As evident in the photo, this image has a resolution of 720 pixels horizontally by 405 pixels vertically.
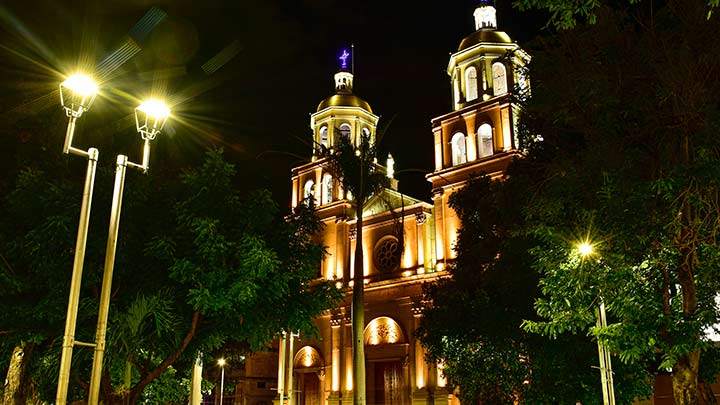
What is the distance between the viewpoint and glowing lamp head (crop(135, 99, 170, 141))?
9.54m

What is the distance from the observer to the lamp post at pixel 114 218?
8203 millimetres

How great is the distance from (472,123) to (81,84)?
84.9 feet

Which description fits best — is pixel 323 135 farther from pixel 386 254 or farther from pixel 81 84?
pixel 81 84

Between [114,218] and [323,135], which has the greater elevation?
[323,135]

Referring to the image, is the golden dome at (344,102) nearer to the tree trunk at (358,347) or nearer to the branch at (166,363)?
the tree trunk at (358,347)

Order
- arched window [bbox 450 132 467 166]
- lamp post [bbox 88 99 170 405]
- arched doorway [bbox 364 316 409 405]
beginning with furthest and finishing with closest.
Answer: arched window [bbox 450 132 467 166]
arched doorway [bbox 364 316 409 405]
lamp post [bbox 88 99 170 405]

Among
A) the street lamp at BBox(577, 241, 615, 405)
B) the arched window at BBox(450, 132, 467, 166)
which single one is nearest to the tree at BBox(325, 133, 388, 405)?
the street lamp at BBox(577, 241, 615, 405)

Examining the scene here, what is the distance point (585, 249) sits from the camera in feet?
36.9

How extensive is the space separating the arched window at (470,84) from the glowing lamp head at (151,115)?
85.5 ft

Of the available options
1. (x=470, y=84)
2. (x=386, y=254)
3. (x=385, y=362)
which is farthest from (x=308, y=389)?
(x=470, y=84)

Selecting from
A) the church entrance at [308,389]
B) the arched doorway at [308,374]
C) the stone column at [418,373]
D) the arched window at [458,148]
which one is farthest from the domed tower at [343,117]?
the church entrance at [308,389]

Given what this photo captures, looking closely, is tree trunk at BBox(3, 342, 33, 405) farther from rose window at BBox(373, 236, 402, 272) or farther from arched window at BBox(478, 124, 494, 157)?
arched window at BBox(478, 124, 494, 157)

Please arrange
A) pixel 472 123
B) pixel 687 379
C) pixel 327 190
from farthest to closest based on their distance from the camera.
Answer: pixel 327 190 → pixel 472 123 → pixel 687 379

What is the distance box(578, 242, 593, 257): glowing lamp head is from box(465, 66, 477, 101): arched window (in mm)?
23452
